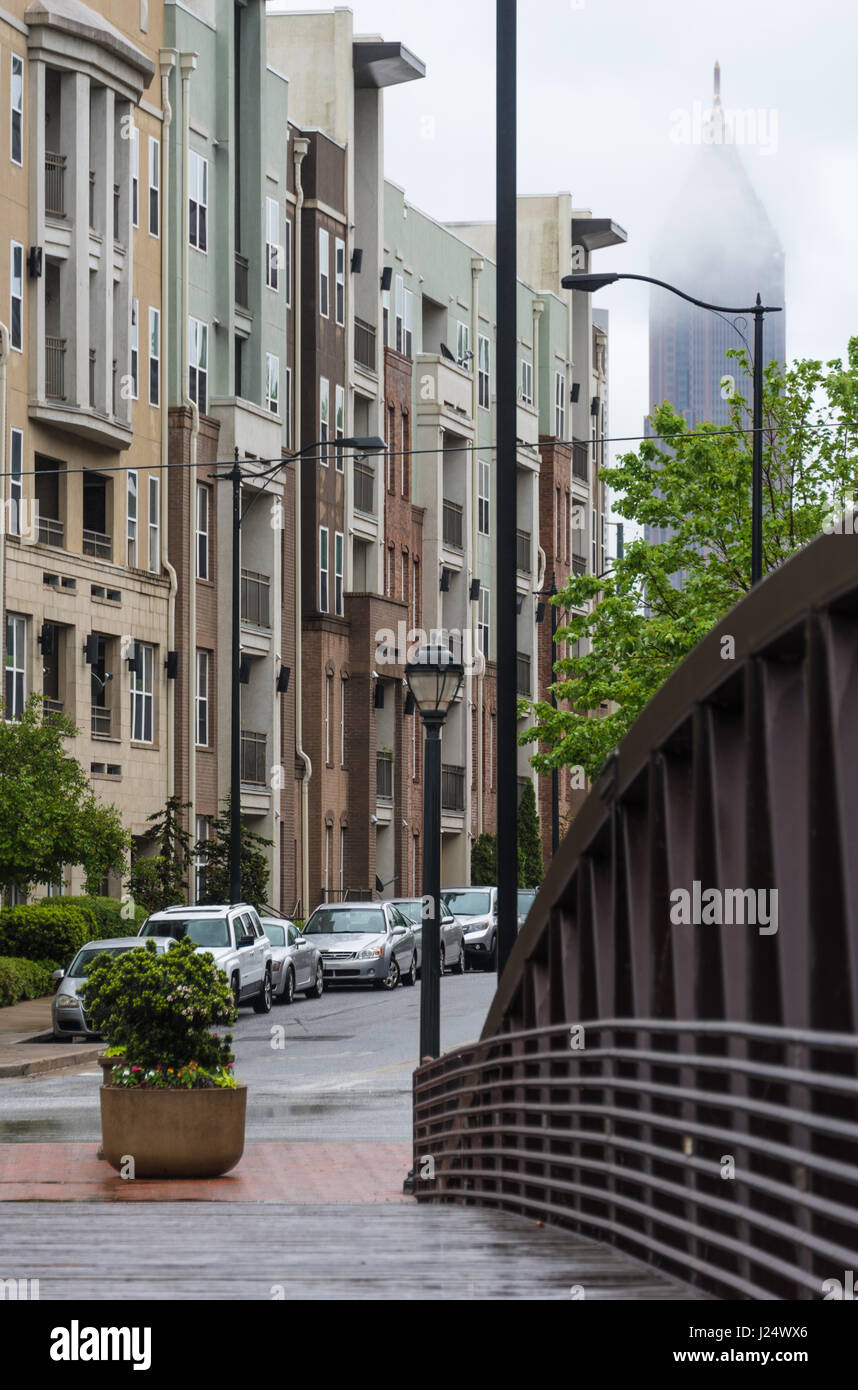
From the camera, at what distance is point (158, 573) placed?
49469mm

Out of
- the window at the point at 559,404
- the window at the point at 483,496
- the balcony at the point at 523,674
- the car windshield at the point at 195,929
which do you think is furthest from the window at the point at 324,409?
the car windshield at the point at 195,929

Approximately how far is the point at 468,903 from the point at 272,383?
1445cm

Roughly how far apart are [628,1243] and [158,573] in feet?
134

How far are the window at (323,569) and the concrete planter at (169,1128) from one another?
42.3 metres

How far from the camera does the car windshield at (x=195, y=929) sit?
3403 centimetres

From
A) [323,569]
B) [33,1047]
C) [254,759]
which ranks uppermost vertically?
[323,569]

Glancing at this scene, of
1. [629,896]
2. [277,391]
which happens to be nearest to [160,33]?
[277,391]

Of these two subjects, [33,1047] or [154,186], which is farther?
[154,186]

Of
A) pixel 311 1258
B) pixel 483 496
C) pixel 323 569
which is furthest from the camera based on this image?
pixel 483 496

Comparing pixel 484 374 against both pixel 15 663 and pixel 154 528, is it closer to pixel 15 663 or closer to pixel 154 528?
pixel 154 528

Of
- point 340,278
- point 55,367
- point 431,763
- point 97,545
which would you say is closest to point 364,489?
point 340,278

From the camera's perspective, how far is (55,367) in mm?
45438

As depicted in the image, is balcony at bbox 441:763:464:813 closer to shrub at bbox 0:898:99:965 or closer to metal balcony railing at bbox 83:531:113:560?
metal balcony railing at bbox 83:531:113:560
